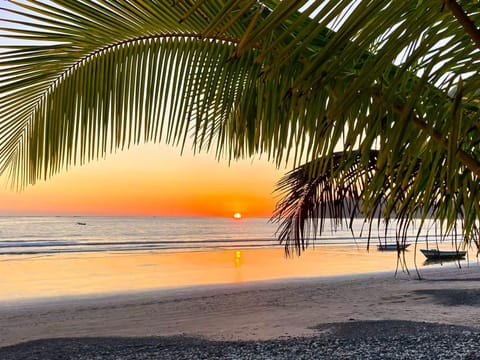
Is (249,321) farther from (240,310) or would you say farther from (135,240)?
(135,240)

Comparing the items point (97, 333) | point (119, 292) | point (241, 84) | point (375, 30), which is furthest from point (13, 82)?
point (119, 292)

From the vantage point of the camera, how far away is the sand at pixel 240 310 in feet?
32.7

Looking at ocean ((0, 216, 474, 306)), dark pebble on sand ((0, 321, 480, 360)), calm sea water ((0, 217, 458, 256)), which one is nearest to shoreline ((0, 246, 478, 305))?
ocean ((0, 216, 474, 306))

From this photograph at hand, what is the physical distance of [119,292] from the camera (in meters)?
15.6

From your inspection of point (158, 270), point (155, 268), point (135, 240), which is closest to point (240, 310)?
point (158, 270)

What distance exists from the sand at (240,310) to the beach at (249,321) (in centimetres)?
2

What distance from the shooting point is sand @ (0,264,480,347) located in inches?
393

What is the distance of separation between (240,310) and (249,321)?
1353 millimetres

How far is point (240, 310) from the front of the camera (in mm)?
12062

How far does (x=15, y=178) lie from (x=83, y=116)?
28 cm

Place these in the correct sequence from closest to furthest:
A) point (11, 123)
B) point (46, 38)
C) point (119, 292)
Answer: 1. point (46, 38)
2. point (11, 123)
3. point (119, 292)

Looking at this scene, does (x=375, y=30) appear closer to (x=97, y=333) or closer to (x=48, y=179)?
(x=48, y=179)

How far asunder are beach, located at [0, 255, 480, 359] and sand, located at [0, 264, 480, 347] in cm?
2

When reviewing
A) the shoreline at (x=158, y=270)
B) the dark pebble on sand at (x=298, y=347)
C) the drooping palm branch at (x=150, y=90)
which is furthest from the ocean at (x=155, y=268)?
the drooping palm branch at (x=150, y=90)
